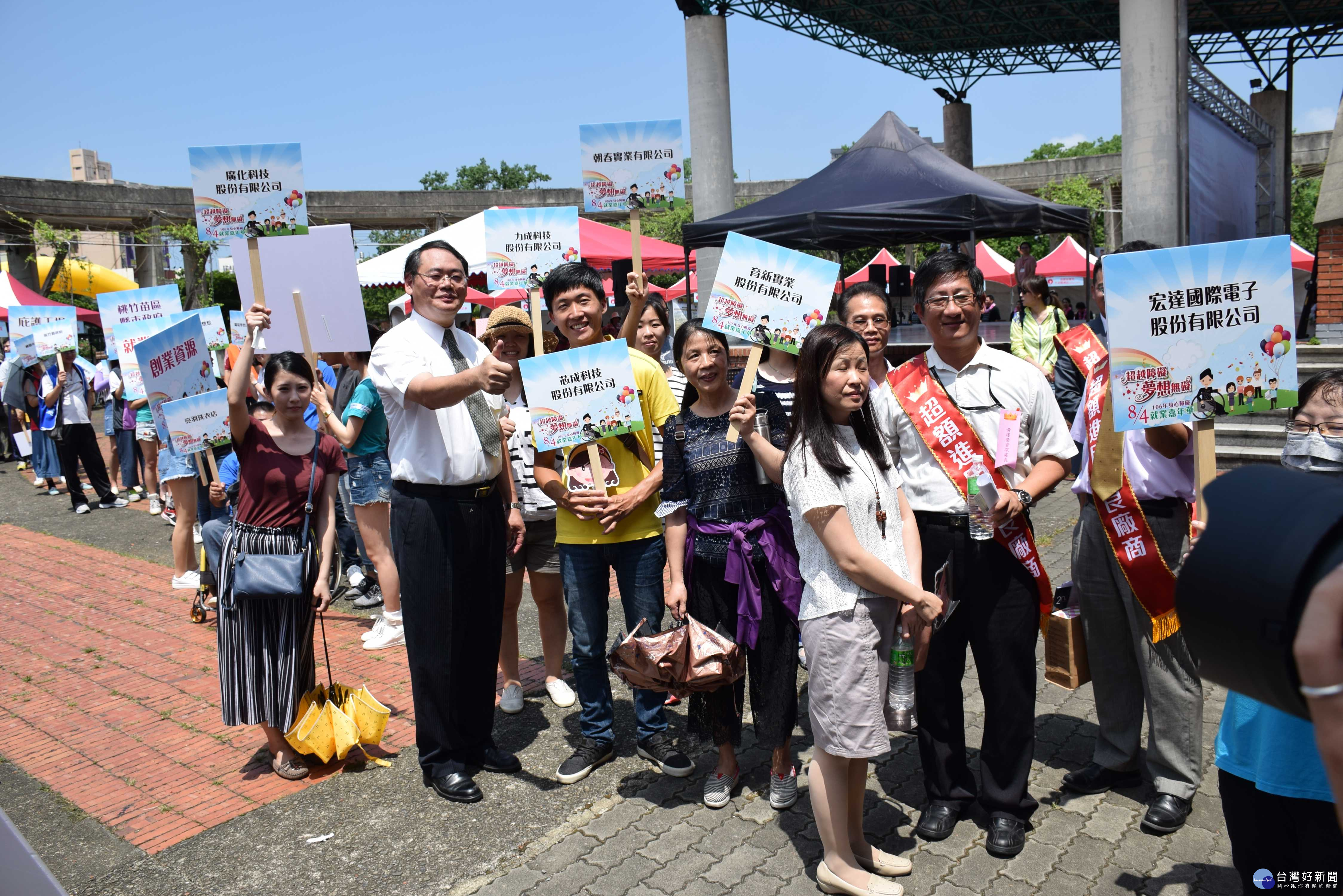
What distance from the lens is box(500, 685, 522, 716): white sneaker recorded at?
15.9ft

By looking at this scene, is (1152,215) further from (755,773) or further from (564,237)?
(755,773)

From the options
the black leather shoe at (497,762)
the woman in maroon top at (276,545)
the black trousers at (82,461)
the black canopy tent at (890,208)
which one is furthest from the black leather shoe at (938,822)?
the black trousers at (82,461)

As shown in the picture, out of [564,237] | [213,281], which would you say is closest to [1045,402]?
[564,237]

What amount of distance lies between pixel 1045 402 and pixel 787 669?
137 cm

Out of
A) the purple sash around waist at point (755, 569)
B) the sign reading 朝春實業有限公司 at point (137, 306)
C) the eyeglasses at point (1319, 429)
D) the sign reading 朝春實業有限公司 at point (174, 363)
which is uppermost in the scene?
the sign reading 朝春實業有限公司 at point (137, 306)

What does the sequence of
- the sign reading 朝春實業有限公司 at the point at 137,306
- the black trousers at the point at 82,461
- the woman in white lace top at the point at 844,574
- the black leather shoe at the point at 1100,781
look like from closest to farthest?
the woman in white lace top at the point at 844,574
the black leather shoe at the point at 1100,781
the sign reading 朝春實業有限公司 at the point at 137,306
the black trousers at the point at 82,461

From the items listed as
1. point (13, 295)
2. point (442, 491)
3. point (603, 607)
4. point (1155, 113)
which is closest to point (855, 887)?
point (603, 607)

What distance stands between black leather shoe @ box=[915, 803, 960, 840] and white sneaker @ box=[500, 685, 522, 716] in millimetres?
2182

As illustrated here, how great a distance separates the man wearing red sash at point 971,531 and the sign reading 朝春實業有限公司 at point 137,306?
6034 mm

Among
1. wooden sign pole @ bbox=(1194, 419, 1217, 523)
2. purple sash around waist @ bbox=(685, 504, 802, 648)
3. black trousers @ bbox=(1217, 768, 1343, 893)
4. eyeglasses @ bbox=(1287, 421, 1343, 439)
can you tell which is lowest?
black trousers @ bbox=(1217, 768, 1343, 893)

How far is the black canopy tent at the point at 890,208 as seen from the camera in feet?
30.5

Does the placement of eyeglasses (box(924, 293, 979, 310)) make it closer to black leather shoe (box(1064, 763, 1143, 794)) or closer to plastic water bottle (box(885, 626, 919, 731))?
plastic water bottle (box(885, 626, 919, 731))

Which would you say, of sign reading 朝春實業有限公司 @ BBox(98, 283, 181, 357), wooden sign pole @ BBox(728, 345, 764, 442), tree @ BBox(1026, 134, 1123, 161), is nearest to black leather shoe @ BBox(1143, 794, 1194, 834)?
wooden sign pole @ BBox(728, 345, 764, 442)

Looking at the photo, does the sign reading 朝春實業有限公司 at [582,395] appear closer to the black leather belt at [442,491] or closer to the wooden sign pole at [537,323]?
the wooden sign pole at [537,323]
